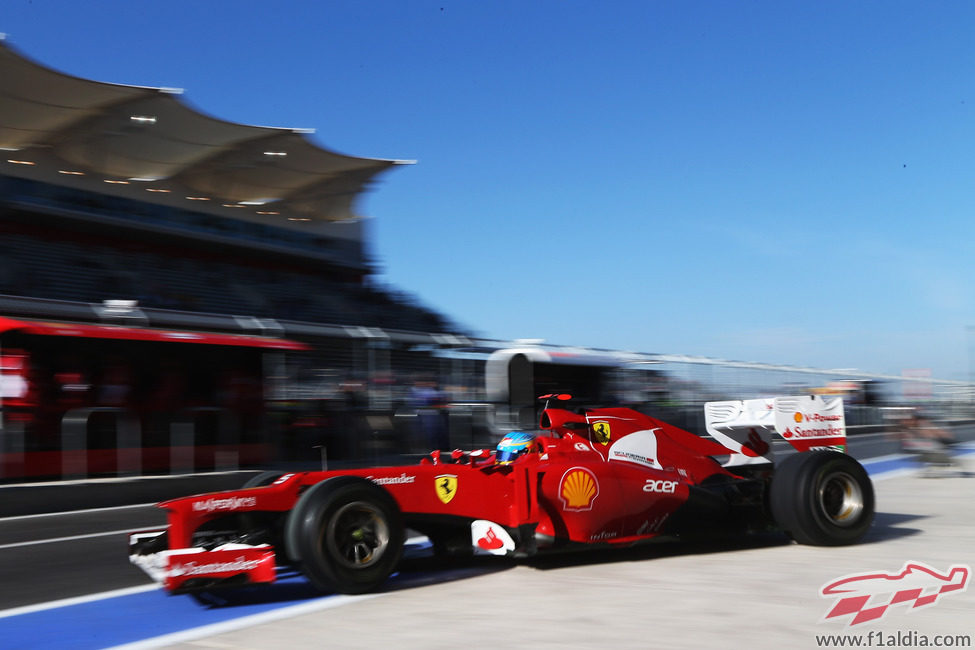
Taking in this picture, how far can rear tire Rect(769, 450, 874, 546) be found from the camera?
22.4 ft

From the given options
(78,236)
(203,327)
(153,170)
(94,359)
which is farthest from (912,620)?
(153,170)

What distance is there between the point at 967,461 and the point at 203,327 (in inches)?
551

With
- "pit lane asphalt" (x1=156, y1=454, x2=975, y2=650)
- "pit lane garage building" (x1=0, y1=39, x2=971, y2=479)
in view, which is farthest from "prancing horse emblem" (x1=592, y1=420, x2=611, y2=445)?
"pit lane garage building" (x1=0, y1=39, x2=971, y2=479)

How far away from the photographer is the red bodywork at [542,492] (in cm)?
536

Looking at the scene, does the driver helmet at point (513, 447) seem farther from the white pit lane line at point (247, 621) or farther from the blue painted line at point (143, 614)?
the white pit lane line at point (247, 621)

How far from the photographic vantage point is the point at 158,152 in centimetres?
2936

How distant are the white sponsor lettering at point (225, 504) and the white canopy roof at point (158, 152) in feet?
68.5

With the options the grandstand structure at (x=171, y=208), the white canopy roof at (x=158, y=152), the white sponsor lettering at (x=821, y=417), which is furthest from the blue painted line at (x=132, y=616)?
the white canopy roof at (x=158, y=152)

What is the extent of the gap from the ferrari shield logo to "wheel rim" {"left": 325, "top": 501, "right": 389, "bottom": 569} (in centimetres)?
49

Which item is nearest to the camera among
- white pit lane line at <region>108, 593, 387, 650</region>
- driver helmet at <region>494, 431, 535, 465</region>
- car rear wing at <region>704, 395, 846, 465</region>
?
white pit lane line at <region>108, 593, 387, 650</region>

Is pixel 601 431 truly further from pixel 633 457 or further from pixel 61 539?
pixel 61 539

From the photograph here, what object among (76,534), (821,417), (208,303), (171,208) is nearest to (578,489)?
(821,417)

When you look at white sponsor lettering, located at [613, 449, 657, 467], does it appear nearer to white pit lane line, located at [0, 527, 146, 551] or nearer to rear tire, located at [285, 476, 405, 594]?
rear tire, located at [285, 476, 405, 594]

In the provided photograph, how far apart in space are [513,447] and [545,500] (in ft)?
1.80
